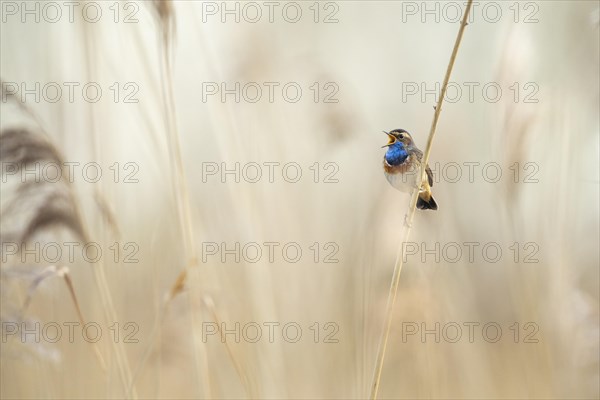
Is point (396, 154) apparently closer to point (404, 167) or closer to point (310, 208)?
point (404, 167)

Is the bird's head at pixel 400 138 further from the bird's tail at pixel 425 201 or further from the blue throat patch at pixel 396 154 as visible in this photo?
the bird's tail at pixel 425 201

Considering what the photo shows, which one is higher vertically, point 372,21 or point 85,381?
point 372,21

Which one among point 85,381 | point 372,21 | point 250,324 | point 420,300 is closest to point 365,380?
point 420,300

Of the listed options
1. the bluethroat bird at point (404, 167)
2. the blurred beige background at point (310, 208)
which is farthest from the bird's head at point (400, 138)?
the blurred beige background at point (310, 208)

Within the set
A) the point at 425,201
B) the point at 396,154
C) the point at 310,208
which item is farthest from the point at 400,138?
the point at 310,208

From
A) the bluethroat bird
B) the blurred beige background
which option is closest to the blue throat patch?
the bluethroat bird

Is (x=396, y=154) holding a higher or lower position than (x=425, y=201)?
higher

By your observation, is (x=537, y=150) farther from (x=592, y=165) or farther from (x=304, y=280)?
(x=304, y=280)
